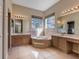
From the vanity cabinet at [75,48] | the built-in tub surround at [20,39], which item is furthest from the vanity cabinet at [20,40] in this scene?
the vanity cabinet at [75,48]

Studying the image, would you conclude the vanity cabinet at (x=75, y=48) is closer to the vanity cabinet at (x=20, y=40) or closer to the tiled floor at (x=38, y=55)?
the tiled floor at (x=38, y=55)

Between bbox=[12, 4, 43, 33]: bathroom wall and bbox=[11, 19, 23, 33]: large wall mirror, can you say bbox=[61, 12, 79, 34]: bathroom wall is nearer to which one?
bbox=[12, 4, 43, 33]: bathroom wall

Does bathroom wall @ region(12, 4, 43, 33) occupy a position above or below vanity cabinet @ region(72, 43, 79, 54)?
above

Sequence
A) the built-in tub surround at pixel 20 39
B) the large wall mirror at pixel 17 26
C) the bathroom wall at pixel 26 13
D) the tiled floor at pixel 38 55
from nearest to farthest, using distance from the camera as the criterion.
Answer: the tiled floor at pixel 38 55 → the built-in tub surround at pixel 20 39 → the large wall mirror at pixel 17 26 → the bathroom wall at pixel 26 13

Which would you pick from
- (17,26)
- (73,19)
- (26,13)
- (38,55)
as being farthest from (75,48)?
(26,13)

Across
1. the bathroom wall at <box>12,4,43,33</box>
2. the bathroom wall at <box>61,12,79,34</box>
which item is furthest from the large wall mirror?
the bathroom wall at <box>61,12,79,34</box>

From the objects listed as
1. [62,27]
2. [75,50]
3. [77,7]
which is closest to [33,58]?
[75,50]

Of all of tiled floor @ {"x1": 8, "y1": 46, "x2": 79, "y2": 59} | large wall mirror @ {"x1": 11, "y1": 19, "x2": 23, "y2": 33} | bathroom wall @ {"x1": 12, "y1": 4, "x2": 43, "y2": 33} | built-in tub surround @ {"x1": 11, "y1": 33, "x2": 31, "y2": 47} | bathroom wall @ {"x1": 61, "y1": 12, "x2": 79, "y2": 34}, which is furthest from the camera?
bathroom wall @ {"x1": 12, "y1": 4, "x2": 43, "y2": 33}

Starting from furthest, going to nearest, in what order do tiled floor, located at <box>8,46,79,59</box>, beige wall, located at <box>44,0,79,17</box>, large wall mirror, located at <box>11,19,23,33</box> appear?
1. large wall mirror, located at <box>11,19,23,33</box>
2. beige wall, located at <box>44,0,79,17</box>
3. tiled floor, located at <box>8,46,79,59</box>

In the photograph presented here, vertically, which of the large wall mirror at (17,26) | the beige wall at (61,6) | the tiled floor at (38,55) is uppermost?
the beige wall at (61,6)

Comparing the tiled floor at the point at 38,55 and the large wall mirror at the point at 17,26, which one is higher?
the large wall mirror at the point at 17,26

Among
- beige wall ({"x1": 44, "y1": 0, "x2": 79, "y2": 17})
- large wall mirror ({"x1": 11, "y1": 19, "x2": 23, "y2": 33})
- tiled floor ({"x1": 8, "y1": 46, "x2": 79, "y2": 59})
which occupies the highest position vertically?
beige wall ({"x1": 44, "y1": 0, "x2": 79, "y2": 17})

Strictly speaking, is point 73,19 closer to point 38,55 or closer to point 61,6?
point 61,6

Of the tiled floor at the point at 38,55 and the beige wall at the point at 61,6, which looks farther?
the beige wall at the point at 61,6
